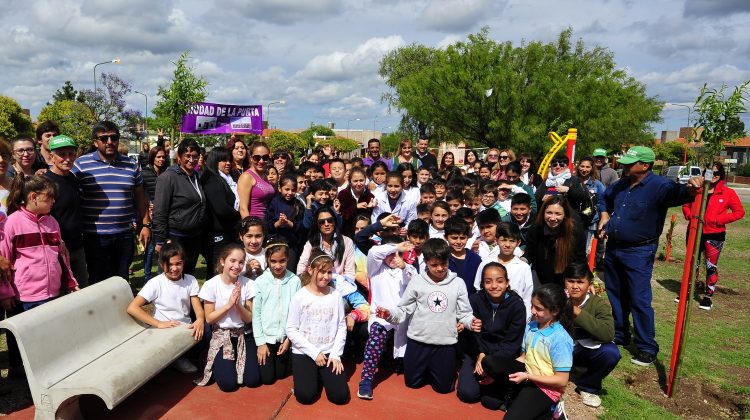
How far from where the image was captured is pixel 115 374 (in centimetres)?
337

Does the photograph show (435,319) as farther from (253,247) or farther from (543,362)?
(253,247)

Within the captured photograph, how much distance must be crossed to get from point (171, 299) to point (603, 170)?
29.0 feet

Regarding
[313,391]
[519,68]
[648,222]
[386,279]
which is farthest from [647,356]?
[519,68]

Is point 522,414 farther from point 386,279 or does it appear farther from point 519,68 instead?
point 519,68

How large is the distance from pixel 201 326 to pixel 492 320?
261cm

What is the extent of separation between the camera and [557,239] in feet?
16.0

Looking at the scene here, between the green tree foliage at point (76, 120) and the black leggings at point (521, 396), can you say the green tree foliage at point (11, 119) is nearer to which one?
the green tree foliage at point (76, 120)

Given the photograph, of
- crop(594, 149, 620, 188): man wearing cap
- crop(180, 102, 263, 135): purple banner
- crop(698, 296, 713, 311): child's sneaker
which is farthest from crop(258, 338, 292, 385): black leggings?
crop(594, 149, 620, 188): man wearing cap

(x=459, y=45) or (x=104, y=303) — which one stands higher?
(x=459, y=45)

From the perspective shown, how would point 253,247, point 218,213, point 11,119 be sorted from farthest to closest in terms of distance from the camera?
point 11,119
point 218,213
point 253,247

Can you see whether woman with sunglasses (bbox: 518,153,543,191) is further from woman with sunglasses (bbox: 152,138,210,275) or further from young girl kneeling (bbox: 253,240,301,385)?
woman with sunglasses (bbox: 152,138,210,275)

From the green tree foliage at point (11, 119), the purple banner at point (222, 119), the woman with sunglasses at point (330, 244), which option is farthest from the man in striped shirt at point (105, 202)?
the green tree foliage at point (11, 119)

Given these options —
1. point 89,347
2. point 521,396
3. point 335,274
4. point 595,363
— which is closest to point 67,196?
point 89,347

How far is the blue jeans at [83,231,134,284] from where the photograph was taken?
15.5 ft
